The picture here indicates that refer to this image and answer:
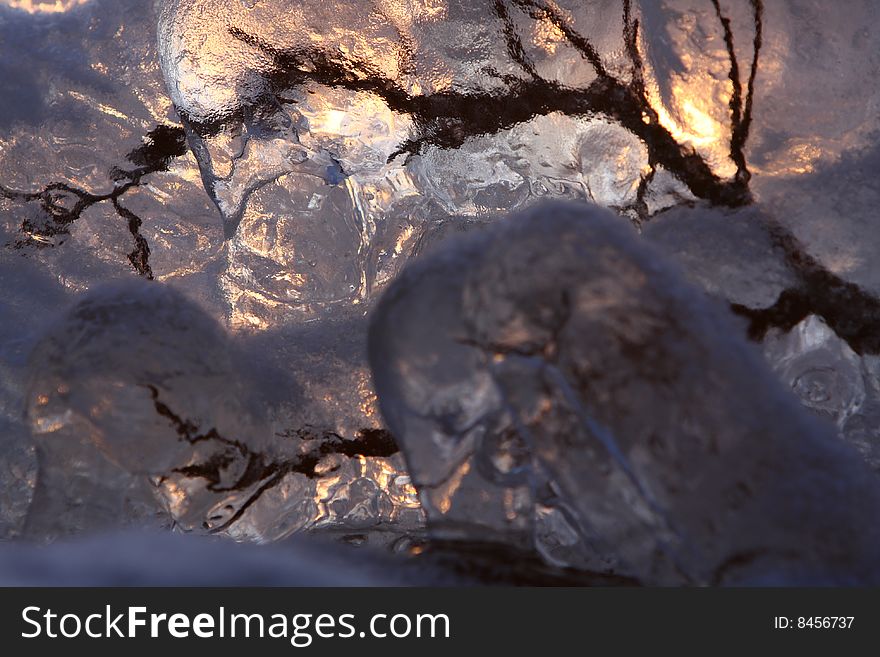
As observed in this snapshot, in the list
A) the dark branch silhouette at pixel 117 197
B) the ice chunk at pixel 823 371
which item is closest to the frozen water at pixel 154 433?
the dark branch silhouette at pixel 117 197

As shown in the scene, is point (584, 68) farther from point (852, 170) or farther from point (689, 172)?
point (852, 170)

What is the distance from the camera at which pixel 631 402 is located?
1.78ft

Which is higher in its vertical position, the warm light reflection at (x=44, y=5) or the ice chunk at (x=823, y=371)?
the warm light reflection at (x=44, y=5)

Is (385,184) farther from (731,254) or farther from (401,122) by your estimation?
(731,254)

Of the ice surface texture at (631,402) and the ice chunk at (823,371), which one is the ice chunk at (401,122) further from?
the ice surface texture at (631,402)

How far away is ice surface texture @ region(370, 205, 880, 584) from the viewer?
538 millimetres

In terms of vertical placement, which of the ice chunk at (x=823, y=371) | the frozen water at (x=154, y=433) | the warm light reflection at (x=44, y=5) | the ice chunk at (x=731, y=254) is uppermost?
the warm light reflection at (x=44, y=5)

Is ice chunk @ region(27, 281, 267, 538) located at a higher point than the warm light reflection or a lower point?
lower

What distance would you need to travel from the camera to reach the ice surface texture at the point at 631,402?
538mm

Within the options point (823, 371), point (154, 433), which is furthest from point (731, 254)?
point (154, 433)

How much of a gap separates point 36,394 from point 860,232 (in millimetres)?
747

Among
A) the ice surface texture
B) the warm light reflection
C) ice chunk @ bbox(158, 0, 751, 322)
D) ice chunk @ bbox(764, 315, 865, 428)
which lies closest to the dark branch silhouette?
ice chunk @ bbox(158, 0, 751, 322)

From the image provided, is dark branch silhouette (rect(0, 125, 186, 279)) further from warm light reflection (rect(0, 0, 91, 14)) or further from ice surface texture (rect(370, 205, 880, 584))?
ice surface texture (rect(370, 205, 880, 584))

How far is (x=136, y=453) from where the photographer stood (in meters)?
0.71
